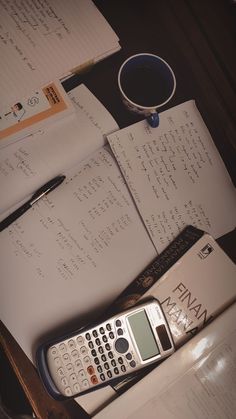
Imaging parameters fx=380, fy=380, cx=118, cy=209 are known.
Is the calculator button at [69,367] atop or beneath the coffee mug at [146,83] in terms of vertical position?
beneath

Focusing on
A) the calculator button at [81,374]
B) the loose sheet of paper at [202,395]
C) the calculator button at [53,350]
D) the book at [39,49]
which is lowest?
the loose sheet of paper at [202,395]

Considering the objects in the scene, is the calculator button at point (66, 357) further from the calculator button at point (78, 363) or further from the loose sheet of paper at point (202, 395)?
the loose sheet of paper at point (202, 395)

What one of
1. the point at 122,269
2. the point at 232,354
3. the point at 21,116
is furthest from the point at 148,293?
the point at 21,116

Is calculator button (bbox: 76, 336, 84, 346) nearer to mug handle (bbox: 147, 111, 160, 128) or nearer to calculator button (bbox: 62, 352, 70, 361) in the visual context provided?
calculator button (bbox: 62, 352, 70, 361)

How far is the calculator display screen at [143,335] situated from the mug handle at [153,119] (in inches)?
12.0

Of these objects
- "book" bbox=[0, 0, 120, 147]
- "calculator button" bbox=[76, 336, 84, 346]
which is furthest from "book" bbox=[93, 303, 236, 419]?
"book" bbox=[0, 0, 120, 147]

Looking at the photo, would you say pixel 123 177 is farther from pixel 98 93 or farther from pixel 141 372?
pixel 141 372

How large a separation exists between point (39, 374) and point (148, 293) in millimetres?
213

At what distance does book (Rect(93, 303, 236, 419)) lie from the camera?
0.58 m

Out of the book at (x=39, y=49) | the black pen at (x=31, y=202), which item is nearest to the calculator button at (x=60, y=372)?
the black pen at (x=31, y=202)

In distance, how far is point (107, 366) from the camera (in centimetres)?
59

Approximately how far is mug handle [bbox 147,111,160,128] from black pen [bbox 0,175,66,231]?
0.18 m

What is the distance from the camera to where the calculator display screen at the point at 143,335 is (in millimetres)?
597

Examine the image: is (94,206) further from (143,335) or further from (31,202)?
(143,335)
